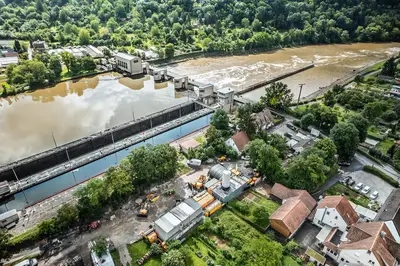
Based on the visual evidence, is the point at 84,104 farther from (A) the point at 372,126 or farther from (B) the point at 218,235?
(A) the point at 372,126

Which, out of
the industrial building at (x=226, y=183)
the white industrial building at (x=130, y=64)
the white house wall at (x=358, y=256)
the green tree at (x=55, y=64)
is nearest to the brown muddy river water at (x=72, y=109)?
the white industrial building at (x=130, y=64)

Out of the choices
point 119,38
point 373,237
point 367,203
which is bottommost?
point 367,203

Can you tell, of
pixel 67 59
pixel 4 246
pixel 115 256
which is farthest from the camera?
pixel 67 59

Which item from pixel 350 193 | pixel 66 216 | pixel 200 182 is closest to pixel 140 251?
pixel 66 216

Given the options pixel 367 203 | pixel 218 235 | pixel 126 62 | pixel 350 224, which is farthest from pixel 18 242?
pixel 126 62

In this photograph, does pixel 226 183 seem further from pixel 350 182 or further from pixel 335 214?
pixel 350 182

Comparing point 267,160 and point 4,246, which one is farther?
point 267,160
